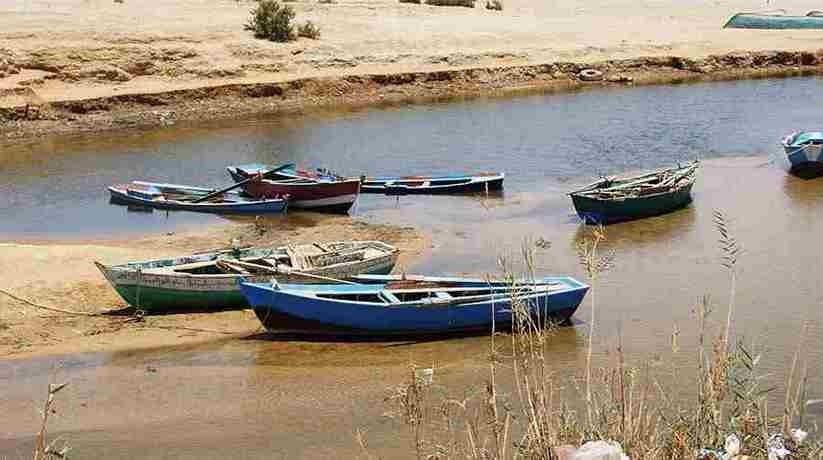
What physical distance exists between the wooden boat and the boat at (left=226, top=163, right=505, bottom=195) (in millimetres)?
967

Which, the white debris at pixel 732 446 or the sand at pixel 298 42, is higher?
the white debris at pixel 732 446

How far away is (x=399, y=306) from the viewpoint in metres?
14.8

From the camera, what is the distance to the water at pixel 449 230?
12.6 meters

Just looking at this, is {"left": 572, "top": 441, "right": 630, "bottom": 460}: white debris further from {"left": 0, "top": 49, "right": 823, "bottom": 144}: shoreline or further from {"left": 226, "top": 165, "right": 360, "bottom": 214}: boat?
{"left": 0, "top": 49, "right": 823, "bottom": 144}: shoreline

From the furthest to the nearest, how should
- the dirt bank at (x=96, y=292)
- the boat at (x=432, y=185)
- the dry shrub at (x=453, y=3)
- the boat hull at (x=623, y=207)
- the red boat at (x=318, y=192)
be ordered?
the dry shrub at (x=453, y=3)
the boat at (x=432, y=185)
the red boat at (x=318, y=192)
the boat hull at (x=623, y=207)
the dirt bank at (x=96, y=292)

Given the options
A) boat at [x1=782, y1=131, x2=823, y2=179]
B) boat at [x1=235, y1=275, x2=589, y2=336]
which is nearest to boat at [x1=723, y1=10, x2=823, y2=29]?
boat at [x1=782, y1=131, x2=823, y2=179]

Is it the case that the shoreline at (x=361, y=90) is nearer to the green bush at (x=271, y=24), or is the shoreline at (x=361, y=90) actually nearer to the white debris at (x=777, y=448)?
the green bush at (x=271, y=24)

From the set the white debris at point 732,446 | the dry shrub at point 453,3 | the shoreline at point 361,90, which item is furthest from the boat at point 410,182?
the dry shrub at point 453,3

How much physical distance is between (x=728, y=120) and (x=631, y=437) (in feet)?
98.8

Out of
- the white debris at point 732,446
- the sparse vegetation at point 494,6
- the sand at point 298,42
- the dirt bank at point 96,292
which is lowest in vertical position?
the dirt bank at point 96,292

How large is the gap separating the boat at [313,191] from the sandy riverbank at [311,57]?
11062 mm

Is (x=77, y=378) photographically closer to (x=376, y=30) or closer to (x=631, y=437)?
(x=631, y=437)

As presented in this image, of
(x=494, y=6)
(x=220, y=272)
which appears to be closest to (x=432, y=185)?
(x=220, y=272)

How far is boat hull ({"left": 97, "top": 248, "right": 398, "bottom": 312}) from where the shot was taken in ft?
A: 52.1
